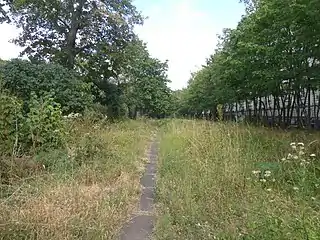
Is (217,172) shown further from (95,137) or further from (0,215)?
(95,137)

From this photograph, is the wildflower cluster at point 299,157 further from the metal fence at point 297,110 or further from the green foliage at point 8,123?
the metal fence at point 297,110

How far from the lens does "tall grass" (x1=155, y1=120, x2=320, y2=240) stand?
312 cm

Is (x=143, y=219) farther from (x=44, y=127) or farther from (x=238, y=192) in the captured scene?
(x=44, y=127)

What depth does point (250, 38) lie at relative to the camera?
14.0 meters

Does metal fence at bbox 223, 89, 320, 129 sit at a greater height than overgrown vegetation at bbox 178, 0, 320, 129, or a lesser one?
lesser

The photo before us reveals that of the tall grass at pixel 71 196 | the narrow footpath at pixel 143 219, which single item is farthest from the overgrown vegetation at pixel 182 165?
the narrow footpath at pixel 143 219

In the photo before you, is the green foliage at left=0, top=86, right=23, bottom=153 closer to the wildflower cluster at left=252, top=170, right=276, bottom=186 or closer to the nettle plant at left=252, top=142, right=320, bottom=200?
the wildflower cluster at left=252, top=170, right=276, bottom=186

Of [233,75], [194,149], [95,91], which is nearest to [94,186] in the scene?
[194,149]

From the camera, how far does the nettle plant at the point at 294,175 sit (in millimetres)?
3767

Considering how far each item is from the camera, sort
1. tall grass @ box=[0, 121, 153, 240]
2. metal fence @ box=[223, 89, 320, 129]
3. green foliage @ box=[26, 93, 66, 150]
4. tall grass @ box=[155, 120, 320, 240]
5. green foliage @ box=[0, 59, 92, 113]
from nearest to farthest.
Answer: tall grass @ box=[155, 120, 320, 240]
tall grass @ box=[0, 121, 153, 240]
green foliage @ box=[26, 93, 66, 150]
green foliage @ box=[0, 59, 92, 113]
metal fence @ box=[223, 89, 320, 129]

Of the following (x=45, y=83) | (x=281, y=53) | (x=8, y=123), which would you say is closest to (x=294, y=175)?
(x=8, y=123)

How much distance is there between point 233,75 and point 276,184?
12.8m

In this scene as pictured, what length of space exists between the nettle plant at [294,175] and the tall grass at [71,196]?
1839 millimetres

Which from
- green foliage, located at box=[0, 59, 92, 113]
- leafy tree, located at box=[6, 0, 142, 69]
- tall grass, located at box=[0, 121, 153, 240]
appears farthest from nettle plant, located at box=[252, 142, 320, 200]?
leafy tree, located at box=[6, 0, 142, 69]
